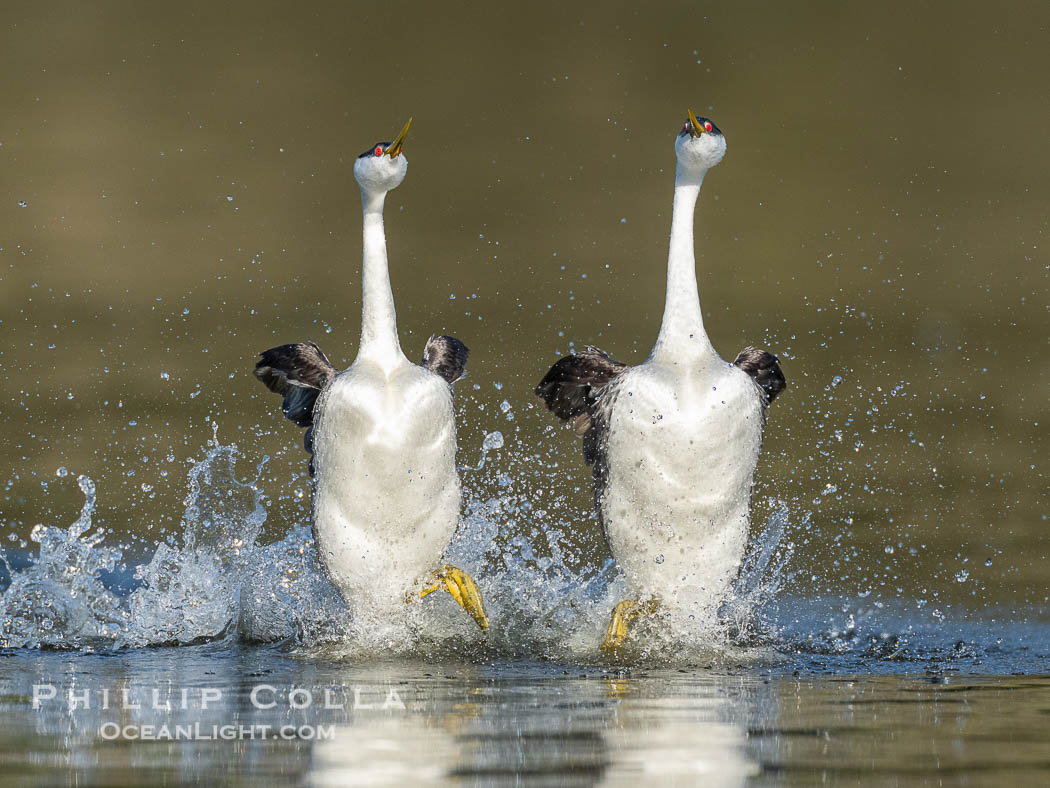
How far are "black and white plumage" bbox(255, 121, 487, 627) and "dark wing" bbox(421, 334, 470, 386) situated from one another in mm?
545

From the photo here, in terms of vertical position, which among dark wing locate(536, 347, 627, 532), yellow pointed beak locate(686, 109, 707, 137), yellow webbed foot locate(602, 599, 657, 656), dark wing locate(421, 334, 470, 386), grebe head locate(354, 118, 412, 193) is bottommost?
yellow webbed foot locate(602, 599, 657, 656)

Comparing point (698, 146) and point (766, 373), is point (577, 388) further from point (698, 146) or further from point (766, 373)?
point (698, 146)

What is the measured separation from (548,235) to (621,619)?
1460 cm

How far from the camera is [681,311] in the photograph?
11.9m

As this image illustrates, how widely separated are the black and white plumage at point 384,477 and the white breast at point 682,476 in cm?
93

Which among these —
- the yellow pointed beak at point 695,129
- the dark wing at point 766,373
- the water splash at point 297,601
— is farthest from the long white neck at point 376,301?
the dark wing at point 766,373

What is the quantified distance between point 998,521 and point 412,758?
9.36 meters

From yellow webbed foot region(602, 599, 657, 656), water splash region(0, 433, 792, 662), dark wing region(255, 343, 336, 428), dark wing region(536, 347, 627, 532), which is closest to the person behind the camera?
yellow webbed foot region(602, 599, 657, 656)

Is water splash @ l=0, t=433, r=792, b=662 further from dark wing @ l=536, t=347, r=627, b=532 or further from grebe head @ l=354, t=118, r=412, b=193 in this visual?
grebe head @ l=354, t=118, r=412, b=193

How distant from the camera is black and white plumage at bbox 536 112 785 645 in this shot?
11.5 metres

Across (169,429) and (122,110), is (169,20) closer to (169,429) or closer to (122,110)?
(122,110)

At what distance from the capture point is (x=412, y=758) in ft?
25.3

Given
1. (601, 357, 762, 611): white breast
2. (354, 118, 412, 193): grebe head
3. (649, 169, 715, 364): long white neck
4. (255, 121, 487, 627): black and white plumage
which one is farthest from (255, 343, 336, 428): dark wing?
(649, 169, 715, 364): long white neck

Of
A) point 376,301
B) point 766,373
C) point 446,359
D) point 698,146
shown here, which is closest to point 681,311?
point 766,373
